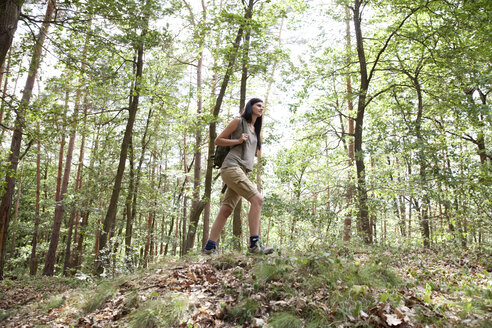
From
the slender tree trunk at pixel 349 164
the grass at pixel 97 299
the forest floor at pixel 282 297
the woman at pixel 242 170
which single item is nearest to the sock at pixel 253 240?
the woman at pixel 242 170

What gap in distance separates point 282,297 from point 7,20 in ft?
19.9

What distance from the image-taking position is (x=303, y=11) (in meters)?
11.9

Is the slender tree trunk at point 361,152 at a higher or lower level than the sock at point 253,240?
higher

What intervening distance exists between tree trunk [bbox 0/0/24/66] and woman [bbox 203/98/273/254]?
401 centimetres

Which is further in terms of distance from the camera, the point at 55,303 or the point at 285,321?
the point at 55,303

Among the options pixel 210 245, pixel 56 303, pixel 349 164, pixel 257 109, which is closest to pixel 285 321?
pixel 210 245

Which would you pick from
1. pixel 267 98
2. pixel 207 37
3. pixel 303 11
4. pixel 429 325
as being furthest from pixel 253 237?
pixel 267 98

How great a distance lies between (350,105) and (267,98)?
5514 millimetres

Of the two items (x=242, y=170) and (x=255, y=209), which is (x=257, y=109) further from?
(x=255, y=209)

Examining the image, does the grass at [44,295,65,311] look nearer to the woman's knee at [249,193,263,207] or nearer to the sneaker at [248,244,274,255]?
the sneaker at [248,244,274,255]

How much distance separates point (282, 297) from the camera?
3.21m

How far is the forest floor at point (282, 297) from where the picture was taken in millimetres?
2672

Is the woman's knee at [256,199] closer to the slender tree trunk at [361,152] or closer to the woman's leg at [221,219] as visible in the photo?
the woman's leg at [221,219]

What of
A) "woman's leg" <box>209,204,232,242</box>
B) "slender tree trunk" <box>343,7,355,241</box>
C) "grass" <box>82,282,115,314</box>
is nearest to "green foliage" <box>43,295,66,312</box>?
"grass" <box>82,282,115,314</box>
